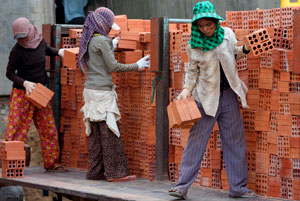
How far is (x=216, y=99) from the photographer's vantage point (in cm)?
668

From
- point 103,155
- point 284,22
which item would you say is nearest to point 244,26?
point 284,22

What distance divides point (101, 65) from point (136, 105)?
0.72 metres

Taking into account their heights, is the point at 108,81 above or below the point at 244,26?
below

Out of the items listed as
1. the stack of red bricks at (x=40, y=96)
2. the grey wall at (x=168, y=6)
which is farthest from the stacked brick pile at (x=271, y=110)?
the grey wall at (x=168, y=6)

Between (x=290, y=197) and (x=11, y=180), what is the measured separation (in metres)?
3.49

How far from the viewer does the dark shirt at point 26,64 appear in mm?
8781

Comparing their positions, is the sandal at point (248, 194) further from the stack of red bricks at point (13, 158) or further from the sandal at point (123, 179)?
the stack of red bricks at point (13, 158)

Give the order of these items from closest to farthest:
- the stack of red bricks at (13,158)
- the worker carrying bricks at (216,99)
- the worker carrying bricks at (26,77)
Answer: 1. the worker carrying bricks at (216,99)
2. the stack of red bricks at (13,158)
3. the worker carrying bricks at (26,77)

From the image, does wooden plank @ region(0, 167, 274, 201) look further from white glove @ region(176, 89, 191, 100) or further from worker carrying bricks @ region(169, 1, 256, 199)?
white glove @ region(176, 89, 191, 100)

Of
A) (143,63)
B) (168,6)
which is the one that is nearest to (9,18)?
(168,6)

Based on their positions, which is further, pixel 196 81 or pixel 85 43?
pixel 85 43

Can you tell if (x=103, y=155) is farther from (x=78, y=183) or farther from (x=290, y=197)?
(x=290, y=197)

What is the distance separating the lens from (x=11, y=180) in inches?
338

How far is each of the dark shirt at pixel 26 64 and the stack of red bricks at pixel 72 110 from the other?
313 millimetres
